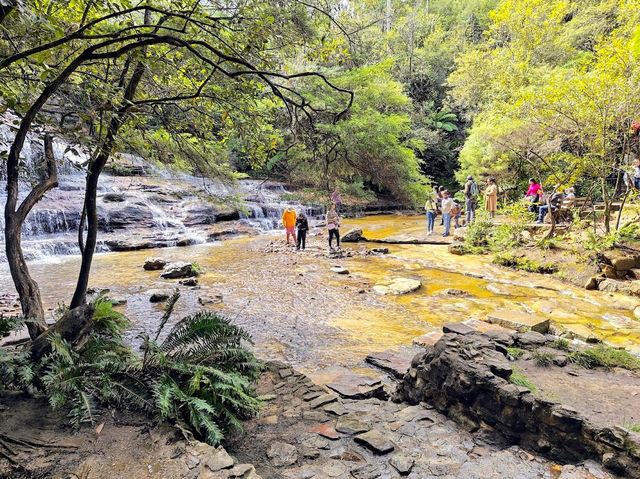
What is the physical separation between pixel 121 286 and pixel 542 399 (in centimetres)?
873

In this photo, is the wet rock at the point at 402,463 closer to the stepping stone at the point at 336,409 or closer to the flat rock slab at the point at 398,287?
the stepping stone at the point at 336,409

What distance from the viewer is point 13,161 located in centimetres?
298

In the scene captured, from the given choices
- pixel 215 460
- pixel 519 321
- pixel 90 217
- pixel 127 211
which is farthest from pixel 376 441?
pixel 127 211

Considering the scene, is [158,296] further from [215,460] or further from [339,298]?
[215,460]

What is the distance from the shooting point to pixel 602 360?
382cm

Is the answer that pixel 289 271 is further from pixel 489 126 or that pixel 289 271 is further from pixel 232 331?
pixel 489 126

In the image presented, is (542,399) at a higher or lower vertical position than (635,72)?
lower

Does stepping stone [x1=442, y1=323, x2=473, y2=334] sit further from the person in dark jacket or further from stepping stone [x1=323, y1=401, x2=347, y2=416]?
the person in dark jacket

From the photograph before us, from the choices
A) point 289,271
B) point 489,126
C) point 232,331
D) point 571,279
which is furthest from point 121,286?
point 489,126

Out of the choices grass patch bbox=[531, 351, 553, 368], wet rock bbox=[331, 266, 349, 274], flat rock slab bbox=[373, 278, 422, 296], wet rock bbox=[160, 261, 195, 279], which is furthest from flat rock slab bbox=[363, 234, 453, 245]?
grass patch bbox=[531, 351, 553, 368]

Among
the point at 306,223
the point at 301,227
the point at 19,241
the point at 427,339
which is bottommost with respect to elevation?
the point at 427,339

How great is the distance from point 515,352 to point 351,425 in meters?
2.15

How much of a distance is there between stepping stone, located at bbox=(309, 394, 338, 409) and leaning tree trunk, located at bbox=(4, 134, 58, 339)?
9.04 ft

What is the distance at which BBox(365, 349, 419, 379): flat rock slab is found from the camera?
441 centimetres
